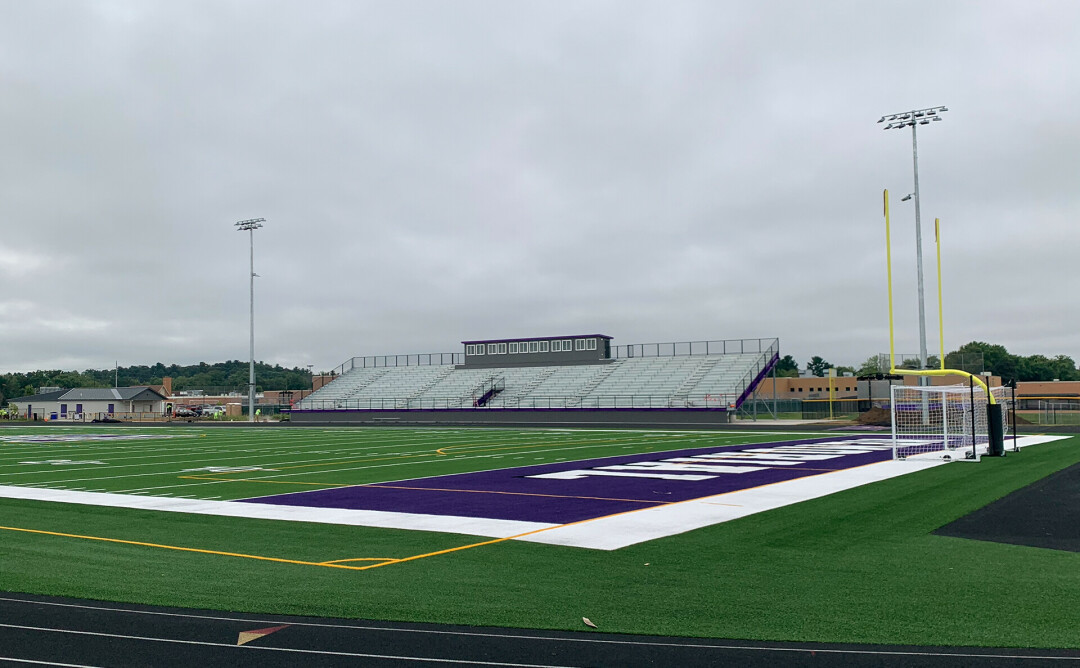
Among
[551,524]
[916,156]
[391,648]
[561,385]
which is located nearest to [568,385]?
[561,385]

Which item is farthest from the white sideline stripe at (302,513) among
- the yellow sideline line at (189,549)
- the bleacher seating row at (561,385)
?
the bleacher seating row at (561,385)

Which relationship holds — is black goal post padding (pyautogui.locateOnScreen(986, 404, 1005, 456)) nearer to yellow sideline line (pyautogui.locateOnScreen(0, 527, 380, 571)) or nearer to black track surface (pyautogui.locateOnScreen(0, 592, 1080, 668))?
black track surface (pyautogui.locateOnScreen(0, 592, 1080, 668))

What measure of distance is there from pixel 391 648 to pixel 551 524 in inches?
220

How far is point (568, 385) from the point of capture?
62.2m

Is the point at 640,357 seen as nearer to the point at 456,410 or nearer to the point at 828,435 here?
the point at 456,410

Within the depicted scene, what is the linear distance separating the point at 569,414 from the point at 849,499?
42177 millimetres

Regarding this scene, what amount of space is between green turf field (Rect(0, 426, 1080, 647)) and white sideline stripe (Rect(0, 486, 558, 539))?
0.47m

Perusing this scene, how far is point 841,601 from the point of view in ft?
22.1

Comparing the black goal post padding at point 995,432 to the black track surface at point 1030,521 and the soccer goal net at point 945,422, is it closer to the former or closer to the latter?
the soccer goal net at point 945,422

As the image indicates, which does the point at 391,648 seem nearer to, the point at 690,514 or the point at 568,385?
the point at 690,514

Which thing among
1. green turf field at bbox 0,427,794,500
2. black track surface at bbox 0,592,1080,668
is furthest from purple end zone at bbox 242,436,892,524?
black track surface at bbox 0,592,1080,668

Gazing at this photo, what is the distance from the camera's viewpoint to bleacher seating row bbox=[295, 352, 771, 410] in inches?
2192

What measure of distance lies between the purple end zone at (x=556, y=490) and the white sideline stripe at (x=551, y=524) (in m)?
0.44

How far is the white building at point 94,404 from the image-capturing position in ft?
271
